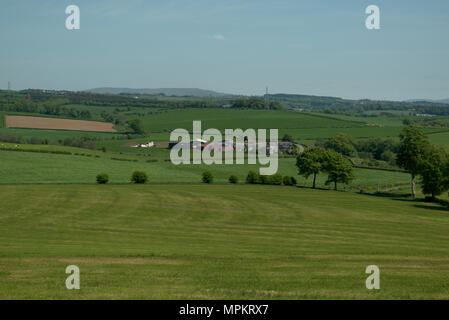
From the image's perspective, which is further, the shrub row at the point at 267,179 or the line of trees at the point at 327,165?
the shrub row at the point at 267,179

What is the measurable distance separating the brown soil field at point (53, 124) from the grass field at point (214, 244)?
265 ft

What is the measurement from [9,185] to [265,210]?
1478 inches

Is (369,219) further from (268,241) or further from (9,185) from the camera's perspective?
(9,185)

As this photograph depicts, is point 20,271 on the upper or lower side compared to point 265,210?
upper

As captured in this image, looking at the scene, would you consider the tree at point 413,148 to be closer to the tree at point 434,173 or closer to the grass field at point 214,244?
the tree at point 434,173

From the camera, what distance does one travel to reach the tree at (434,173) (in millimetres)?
62088

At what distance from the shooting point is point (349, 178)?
75125mm

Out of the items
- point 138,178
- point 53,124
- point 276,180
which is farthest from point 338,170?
point 53,124

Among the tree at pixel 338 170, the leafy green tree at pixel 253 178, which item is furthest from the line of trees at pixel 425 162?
the leafy green tree at pixel 253 178

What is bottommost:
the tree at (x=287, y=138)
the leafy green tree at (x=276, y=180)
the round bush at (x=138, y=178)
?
the leafy green tree at (x=276, y=180)

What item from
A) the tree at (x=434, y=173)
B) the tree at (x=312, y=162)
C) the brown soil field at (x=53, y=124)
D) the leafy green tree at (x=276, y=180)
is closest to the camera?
the tree at (x=434, y=173)

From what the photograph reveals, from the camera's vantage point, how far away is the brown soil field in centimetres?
13621

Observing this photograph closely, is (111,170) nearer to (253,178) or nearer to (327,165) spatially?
(253,178)
